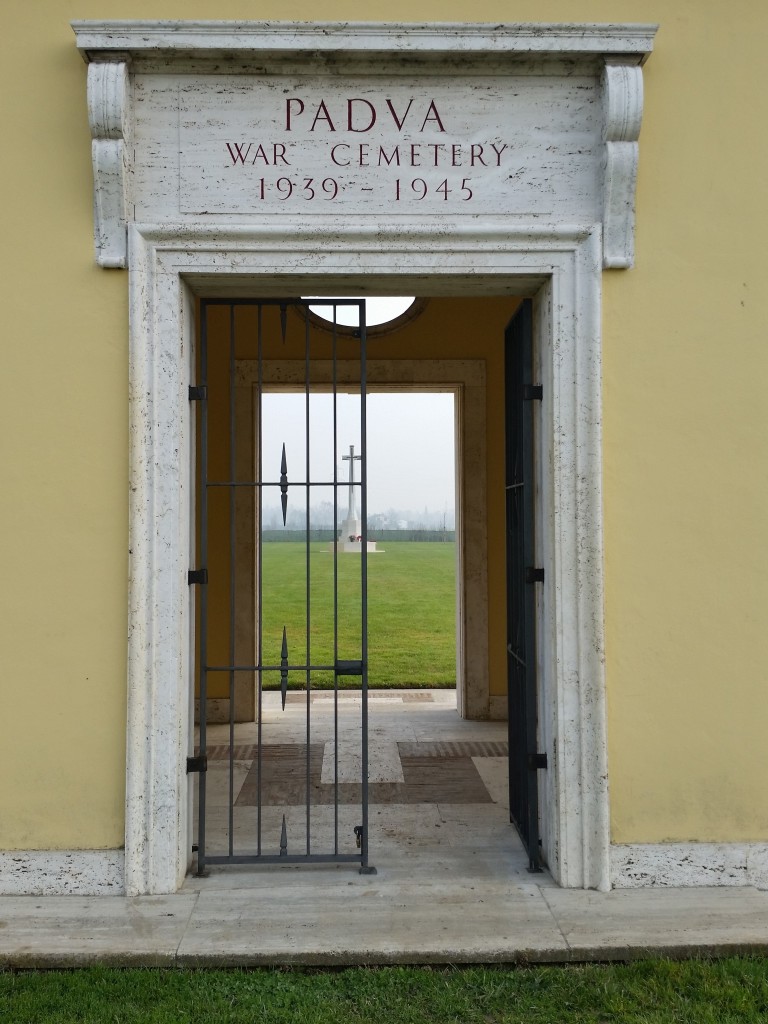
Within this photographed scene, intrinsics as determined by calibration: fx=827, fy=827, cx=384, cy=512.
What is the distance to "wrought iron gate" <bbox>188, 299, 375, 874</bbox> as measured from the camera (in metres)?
3.87

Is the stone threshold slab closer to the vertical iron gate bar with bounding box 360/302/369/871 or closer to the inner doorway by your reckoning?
the vertical iron gate bar with bounding box 360/302/369/871

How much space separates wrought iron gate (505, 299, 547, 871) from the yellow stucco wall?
0.41 meters

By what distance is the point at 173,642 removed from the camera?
3598 millimetres

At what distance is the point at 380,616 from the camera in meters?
15.3

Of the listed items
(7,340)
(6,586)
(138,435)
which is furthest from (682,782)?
(7,340)

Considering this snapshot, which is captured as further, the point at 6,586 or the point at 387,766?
the point at 387,766

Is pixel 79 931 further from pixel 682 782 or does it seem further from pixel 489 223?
pixel 489 223

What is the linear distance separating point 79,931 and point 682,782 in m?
2.60

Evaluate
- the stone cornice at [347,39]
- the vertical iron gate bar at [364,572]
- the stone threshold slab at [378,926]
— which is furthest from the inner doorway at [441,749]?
the stone cornice at [347,39]

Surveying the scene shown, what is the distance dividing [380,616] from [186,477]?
38.5 feet

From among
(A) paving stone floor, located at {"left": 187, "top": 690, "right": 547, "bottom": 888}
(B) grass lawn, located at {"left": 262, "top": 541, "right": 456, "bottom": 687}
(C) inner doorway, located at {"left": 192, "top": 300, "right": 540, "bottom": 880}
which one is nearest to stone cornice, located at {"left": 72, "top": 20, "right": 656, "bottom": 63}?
(C) inner doorway, located at {"left": 192, "top": 300, "right": 540, "bottom": 880}

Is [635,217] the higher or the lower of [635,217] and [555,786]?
the higher

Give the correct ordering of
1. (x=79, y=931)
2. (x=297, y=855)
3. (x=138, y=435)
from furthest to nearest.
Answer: (x=297, y=855), (x=138, y=435), (x=79, y=931)

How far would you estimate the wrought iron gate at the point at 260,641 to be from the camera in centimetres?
387
